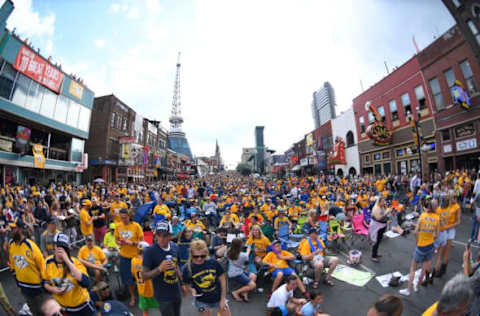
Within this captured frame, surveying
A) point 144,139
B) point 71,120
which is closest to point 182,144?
point 144,139

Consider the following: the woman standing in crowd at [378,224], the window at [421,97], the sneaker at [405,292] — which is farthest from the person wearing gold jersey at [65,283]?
the window at [421,97]

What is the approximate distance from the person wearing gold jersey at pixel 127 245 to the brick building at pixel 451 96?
21906mm

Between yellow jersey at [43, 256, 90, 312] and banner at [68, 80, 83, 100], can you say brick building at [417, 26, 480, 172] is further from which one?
banner at [68, 80, 83, 100]

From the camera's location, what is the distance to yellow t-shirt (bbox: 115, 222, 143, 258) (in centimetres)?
476

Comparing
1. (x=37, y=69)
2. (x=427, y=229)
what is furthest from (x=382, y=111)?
(x=37, y=69)

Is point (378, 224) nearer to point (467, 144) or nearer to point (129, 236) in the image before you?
point (129, 236)

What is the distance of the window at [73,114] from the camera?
26953 mm

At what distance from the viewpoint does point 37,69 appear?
21.5 meters

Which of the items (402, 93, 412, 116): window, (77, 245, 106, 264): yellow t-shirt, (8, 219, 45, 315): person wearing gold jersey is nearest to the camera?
(8, 219, 45, 315): person wearing gold jersey

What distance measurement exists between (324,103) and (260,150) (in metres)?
56.6

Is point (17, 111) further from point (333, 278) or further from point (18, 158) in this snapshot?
point (333, 278)

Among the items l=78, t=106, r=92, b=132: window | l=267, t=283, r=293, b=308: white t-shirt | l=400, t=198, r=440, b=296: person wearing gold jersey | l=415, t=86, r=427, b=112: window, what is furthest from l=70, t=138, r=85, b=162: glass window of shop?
l=415, t=86, r=427, b=112: window

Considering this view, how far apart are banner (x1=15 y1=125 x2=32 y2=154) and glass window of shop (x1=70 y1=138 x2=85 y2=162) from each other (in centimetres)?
684

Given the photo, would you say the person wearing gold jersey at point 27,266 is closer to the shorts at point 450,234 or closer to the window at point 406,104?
the shorts at point 450,234
